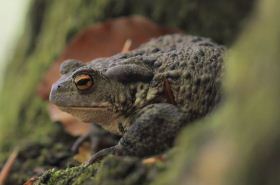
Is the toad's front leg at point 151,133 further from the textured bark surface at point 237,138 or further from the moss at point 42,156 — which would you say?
the moss at point 42,156

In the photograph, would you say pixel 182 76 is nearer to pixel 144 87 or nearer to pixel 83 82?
pixel 144 87

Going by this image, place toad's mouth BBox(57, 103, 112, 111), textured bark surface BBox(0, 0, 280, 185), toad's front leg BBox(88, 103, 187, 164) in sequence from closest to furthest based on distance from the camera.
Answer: textured bark surface BBox(0, 0, 280, 185), toad's front leg BBox(88, 103, 187, 164), toad's mouth BBox(57, 103, 112, 111)

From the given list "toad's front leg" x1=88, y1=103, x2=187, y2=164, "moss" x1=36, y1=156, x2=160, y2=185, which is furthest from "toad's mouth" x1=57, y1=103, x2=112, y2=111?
"moss" x1=36, y1=156, x2=160, y2=185

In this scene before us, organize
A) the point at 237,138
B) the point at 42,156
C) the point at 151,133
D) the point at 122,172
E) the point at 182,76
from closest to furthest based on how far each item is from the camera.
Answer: the point at 237,138 < the point at 122,172 < the point at 151,133 < the point at 182,76 < the point at 42,156

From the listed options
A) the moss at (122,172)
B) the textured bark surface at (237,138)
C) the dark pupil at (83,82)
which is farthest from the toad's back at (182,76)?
the moss at (122,172)

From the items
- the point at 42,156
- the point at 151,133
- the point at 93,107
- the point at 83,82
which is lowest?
the point at 42,156

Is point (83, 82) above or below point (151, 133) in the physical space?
above

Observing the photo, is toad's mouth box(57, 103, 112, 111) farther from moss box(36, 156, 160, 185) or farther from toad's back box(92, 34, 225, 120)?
moss box(36, 156, 160, 185)

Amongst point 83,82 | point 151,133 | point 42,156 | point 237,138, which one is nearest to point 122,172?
point 237,138
